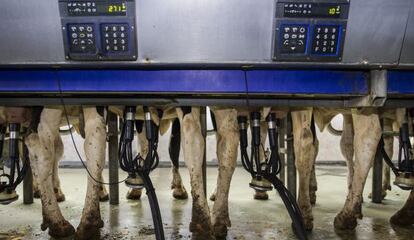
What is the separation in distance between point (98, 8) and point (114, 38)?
0.09m

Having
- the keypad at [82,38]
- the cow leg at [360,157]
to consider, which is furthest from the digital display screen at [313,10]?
the cow leg at [360,157]

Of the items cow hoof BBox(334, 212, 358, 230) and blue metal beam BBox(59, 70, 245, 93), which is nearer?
blue metal beam BBox(59, 70, 245, 93)

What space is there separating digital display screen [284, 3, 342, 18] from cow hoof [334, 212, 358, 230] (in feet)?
4.11

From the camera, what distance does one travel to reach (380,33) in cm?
125

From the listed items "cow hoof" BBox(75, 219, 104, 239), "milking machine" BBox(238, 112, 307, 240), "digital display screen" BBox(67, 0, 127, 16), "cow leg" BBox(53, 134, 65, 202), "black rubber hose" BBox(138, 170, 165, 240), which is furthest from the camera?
"cow leg" BBox(53, 134, 65, 202)

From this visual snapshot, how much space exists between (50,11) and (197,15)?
1.37 ft

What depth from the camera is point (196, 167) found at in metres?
1.95

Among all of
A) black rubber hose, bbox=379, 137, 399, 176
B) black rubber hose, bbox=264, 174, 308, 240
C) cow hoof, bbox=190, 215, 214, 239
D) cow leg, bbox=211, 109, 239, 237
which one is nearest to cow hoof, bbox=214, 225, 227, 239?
cow leg, bbox=211, 109, 239, 237

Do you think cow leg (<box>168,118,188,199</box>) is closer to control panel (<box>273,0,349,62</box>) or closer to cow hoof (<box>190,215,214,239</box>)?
cow hoof (<box>190,215,214,239</box>)

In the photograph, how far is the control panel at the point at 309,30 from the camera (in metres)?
1.21

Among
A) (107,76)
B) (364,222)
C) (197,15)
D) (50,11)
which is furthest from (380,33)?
(364,222)

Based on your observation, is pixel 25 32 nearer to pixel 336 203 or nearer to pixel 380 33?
pixel 380 33

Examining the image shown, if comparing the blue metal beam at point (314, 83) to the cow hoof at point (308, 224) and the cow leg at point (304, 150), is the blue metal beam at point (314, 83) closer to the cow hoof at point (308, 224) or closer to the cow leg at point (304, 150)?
the cow leg at point (304, 150)

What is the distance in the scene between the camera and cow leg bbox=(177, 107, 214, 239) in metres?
1.90
